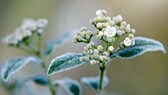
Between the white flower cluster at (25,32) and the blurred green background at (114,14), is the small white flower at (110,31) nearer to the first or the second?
the white flower cluster at (25,32)

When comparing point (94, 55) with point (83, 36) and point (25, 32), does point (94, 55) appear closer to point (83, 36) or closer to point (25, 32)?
point (83, 36)

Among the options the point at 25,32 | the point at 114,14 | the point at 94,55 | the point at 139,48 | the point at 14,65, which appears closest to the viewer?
the point at 94,55

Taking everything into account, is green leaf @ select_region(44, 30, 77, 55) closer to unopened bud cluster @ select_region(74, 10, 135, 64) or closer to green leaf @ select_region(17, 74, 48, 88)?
green leaf @ select_region(17, 74, 48, 88)

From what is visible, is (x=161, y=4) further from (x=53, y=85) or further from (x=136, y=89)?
(x=53, y=85)

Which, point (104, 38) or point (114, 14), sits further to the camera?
point (114, 14)

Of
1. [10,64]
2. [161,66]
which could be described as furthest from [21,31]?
[161,66]

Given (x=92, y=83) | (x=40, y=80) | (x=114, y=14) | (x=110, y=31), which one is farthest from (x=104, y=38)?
(x=114, y=14)

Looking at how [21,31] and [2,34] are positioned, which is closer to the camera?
[21,31]
